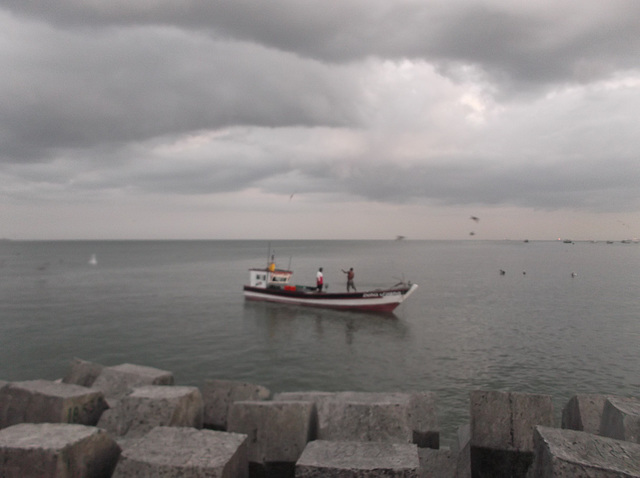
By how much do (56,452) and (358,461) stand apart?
328 cm

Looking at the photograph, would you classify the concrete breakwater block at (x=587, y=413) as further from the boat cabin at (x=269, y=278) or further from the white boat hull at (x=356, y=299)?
the boat cabin at (x=269, y=278)

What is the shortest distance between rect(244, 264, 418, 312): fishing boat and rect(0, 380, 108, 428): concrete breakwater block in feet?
84.6

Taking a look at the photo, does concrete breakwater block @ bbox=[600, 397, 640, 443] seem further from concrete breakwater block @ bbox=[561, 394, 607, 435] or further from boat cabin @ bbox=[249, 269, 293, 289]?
boat cabin @ bbox=[249, 269, 293, 289]

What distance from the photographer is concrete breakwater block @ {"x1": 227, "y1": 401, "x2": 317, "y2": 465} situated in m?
5.86

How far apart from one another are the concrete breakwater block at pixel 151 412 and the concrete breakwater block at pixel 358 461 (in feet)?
9.90

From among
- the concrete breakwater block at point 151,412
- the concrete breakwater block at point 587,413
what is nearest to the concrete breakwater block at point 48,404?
the concrete breakwater block at point 151,412

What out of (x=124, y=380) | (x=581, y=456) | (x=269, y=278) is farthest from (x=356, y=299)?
(x=581, y=456)

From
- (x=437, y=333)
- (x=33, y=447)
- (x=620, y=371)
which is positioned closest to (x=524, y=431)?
(x=33, y=447)

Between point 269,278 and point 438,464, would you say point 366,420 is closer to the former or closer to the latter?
point 438,464

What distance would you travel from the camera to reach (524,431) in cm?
624

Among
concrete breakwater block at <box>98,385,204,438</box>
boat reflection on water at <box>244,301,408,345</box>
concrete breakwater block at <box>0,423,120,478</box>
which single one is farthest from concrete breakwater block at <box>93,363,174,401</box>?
boat reflection on water at <box>244,301,408,345</box>

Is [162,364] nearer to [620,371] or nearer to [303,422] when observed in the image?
[303,422]

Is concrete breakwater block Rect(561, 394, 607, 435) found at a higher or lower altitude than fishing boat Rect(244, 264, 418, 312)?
higher

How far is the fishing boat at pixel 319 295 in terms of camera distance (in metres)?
32.8
